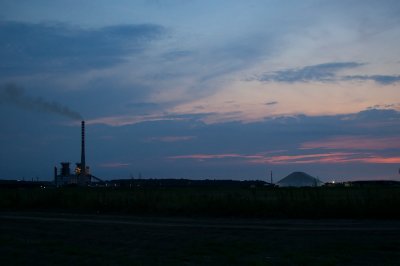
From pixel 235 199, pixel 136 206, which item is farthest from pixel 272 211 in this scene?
pixel 136 206

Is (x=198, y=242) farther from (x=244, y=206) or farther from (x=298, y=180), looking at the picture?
(x=298, y=180)

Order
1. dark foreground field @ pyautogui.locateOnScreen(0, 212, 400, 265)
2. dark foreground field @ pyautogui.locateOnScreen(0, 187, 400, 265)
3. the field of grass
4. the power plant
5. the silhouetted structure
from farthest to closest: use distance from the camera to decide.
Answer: the silhouetted structure
the power plant
the field of grass
dark foreground field @ pyautogui.locateOnScreen(0, 187, 400, 265)
dark foreground field @ pyautogui.locateOnScreen(0, 212, 400, 265)

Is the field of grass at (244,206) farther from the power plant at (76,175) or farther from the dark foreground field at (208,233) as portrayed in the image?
the power plant at (76,175)

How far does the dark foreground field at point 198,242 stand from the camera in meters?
14.8

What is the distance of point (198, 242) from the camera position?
18.6 metres

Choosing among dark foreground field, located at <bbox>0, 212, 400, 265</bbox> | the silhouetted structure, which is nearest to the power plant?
the silhouetted structure

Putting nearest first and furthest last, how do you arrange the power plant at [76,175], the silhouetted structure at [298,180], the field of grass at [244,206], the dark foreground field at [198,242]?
the dark foreground field at [198,242] < the field of grass at [244,206] < the power plant at [76,175] < the silhouetted structure at [298,180]

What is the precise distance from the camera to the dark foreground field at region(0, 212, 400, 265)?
14.8m

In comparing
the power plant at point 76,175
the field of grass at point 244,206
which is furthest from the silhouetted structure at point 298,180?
the field of grass at point 244,206

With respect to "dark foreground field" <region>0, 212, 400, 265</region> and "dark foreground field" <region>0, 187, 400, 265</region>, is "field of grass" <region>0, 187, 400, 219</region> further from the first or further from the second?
"dark foreground field" <region>0, 212, 400, 265</region>

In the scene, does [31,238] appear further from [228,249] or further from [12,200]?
[12,200]

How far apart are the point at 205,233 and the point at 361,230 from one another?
642 cm

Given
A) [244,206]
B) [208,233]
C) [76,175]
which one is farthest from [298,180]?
[208,233]

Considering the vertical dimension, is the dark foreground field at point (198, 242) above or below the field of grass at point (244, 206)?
below
